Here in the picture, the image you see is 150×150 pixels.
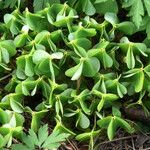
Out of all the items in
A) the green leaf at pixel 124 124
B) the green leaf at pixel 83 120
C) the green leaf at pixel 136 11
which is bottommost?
the green leaf at pixel 124 124

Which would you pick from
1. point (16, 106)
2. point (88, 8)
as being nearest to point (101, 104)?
point (16, 106)

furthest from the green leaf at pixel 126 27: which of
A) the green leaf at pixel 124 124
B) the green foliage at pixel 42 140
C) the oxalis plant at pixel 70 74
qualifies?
the green foliage at pixel 42 140

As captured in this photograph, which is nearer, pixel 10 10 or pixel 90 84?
pixel 90 84

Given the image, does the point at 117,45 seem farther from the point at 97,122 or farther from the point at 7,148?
the point at 7,148

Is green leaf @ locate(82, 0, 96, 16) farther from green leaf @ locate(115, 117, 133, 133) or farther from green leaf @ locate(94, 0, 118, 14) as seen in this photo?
green leaf @ locate(115, 117, 133, 133)

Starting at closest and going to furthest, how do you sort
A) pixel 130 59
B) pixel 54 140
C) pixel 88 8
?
pixel 54 140, pixel 130 59, pixel 88 8

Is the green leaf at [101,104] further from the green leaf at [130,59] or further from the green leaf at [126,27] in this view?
the green leaf at [126,27]

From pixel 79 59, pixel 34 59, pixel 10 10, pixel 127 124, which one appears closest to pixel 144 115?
pixel 127 124

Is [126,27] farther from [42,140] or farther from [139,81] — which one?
[42,140]

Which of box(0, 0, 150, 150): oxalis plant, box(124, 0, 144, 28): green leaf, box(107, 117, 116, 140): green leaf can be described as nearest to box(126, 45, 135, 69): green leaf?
box(0, 0, 150, 150): oxalis plant
